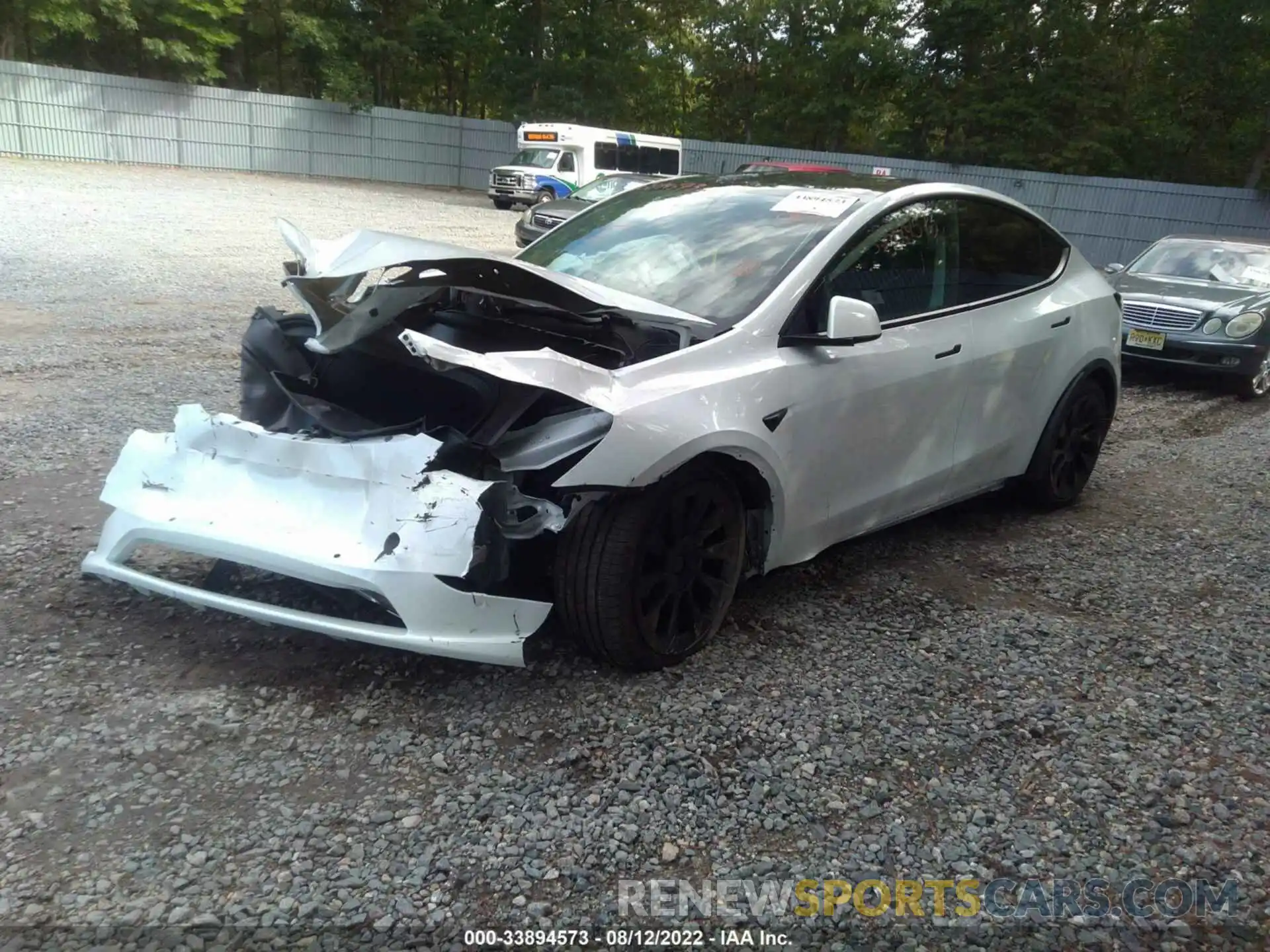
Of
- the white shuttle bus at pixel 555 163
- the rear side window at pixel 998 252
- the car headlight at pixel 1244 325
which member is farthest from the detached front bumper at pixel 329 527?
the white shuttle bus at pixel 555 163

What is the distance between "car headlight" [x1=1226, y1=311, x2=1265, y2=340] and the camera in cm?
865

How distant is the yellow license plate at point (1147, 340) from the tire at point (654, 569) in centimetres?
726

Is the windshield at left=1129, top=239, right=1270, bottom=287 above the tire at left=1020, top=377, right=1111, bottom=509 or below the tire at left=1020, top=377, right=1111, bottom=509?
above

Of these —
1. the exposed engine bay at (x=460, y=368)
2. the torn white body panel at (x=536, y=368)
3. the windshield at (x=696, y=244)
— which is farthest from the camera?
the windshield at (x=696, y=244)

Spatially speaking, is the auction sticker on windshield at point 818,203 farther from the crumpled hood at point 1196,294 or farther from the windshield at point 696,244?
the crumpled hood at point 1196,294

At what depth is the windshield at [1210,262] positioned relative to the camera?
955cm

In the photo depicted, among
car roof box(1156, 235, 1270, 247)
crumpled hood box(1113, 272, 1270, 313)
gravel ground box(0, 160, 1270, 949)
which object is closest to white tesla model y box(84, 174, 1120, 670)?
gravel ground box(0, 160, 1270, 949)

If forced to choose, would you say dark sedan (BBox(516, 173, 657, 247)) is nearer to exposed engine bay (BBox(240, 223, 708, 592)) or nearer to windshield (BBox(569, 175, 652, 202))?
windshield (BBox(569, 175, 652, 202))

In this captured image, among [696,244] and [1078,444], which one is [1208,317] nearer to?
[1078,444]

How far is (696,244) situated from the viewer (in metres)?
3.82

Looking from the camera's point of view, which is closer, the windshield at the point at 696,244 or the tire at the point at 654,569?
the tire at the point at 654,569

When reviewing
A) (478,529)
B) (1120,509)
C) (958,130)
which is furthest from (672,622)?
(958,130)

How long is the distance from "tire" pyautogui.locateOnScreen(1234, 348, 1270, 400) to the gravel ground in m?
5.09

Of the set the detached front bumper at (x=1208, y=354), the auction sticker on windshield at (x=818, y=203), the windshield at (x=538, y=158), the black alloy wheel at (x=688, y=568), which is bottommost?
the black alloy wheel at (x=688, y=568)
